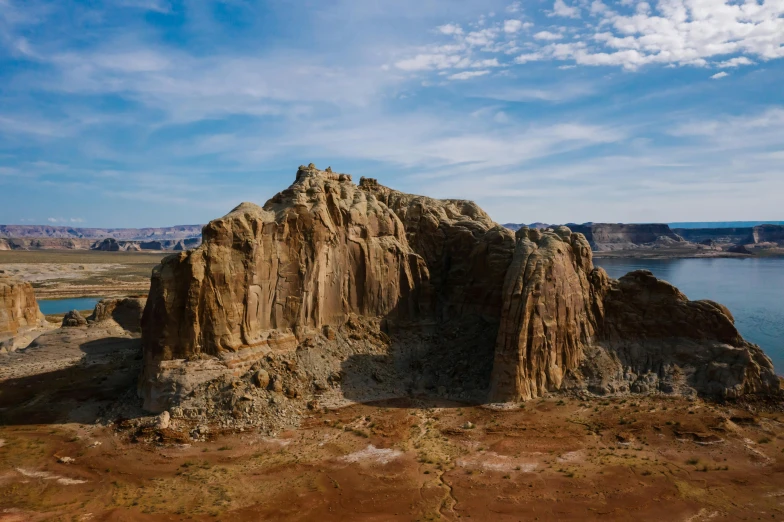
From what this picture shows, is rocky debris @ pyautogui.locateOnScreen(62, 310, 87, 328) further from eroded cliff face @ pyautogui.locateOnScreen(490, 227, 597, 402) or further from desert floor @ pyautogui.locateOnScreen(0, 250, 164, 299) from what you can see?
desert floor @ pyautogui.locateOnScreen(0, 250, 164, 299)

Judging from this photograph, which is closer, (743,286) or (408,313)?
(408,313)

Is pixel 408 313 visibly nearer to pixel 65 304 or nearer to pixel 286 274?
pixel 286 274

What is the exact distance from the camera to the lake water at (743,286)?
195 ft

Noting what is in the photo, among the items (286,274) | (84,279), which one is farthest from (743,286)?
(84,279)

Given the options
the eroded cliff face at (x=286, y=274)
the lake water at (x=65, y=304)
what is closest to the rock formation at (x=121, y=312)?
the eroded cliff face at (x=286, y=274)

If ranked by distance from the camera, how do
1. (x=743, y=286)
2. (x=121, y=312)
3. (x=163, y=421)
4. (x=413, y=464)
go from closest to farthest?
(x=413, y=464) → (x=163, y=421) → (x=121, y=312) → (x=743, y=286)

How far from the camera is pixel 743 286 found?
103 meters

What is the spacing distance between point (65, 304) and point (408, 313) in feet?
283

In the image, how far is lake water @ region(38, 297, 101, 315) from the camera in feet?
295

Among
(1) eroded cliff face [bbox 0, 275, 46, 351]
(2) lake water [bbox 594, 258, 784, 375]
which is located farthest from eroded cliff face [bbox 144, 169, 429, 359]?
(2) lake water [bbox 594, 258, 784, 375]

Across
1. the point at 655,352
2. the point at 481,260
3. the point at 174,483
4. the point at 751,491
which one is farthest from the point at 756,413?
the point at 174,483

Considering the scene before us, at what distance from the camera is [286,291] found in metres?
34.8

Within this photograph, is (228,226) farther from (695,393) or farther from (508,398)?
(695,393)

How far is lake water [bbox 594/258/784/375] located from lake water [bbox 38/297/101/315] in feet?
332
